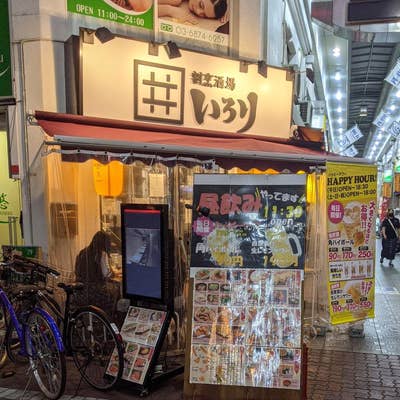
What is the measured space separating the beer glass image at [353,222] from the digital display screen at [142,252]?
2970 mm

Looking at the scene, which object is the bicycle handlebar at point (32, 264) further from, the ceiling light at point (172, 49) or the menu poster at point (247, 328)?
the ceiling light at point (172, 49)

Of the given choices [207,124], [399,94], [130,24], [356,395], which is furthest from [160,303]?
[399,94]

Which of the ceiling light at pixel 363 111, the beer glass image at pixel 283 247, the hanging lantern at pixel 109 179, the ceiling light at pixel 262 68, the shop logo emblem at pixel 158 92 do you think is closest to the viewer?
the beer glass image at pixel 283 247

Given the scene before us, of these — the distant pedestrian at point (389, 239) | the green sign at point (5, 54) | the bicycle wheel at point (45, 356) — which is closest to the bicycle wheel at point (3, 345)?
the bicycle wheel at point (45, 356)

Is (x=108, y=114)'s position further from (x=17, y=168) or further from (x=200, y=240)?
(x=200, y=240)

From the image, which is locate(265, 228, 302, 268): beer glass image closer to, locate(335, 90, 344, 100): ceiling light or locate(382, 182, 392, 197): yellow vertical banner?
locate(335, 90, 344, 100): ceiling light

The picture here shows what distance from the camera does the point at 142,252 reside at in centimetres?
502

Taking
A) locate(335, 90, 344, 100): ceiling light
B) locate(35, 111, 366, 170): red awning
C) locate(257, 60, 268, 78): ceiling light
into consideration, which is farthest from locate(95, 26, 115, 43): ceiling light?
locate(335, 90, 344, 100): ceiling light

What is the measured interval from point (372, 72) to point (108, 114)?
60.9 feet

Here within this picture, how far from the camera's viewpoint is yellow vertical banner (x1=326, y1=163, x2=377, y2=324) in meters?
6.00

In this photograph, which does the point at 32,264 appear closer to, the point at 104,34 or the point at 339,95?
the point at 104,34

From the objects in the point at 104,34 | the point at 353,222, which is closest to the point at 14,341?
the point at 104,34

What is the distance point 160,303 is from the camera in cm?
482

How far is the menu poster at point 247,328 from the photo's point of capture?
415cm
